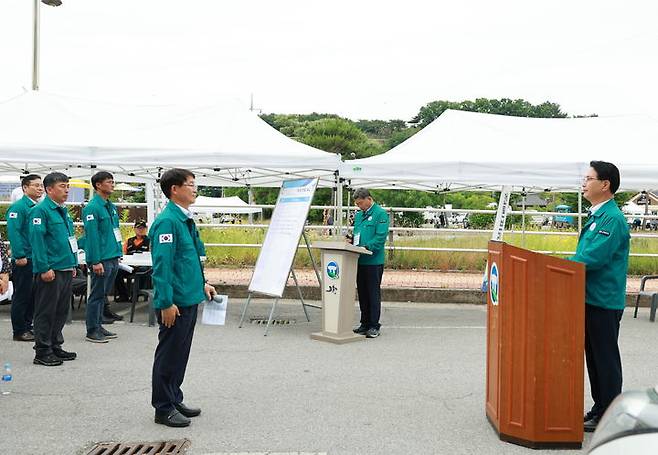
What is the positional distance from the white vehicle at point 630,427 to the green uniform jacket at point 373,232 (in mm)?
6495

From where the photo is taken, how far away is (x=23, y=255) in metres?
7.81

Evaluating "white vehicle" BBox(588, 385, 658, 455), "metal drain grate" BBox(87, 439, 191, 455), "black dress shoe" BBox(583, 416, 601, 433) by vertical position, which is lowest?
"metal drain grate" BBox(87, 439, 191, 455)

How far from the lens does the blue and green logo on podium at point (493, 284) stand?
4.78 m

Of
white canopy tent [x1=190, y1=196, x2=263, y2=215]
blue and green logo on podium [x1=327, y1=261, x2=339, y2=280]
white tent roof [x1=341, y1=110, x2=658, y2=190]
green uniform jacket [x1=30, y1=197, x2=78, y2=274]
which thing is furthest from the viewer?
white canopy tent [x1=190, y1=196, x2=263, y2=215]

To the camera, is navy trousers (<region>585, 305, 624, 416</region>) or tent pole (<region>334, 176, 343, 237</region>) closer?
navy trousers (<region>585, 305, 624, 416</region>)

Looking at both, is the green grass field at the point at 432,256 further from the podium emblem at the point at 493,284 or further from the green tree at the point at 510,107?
the green tree at the point at 510,107

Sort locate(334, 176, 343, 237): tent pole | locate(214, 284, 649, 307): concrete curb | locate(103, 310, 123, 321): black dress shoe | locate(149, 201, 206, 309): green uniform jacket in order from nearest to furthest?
locate(149, 201, 206, 309): green uniform jacket
locate(103, 310, 123, 321): black dress shoe
locate(334, 176, 343, 237): tent pole
locate(214, 284, 649, 307): concrete curb

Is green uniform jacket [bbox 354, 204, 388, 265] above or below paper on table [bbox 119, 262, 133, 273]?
above

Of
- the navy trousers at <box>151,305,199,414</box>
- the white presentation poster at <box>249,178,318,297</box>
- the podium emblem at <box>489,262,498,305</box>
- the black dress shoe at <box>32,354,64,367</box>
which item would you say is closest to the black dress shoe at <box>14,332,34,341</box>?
the black dress shoe at <box>32,354,64,367</box>

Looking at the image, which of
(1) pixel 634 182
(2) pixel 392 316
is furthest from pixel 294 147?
(1) pixel 634 182

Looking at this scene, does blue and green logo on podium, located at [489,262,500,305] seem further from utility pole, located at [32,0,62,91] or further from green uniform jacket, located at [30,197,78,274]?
utility pole, located at [32,0,62,91]

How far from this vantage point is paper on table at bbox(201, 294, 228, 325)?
5379 mm

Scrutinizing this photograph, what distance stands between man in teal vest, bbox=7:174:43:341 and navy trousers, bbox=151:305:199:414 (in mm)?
3591

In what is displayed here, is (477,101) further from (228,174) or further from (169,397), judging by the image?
(169,397)
